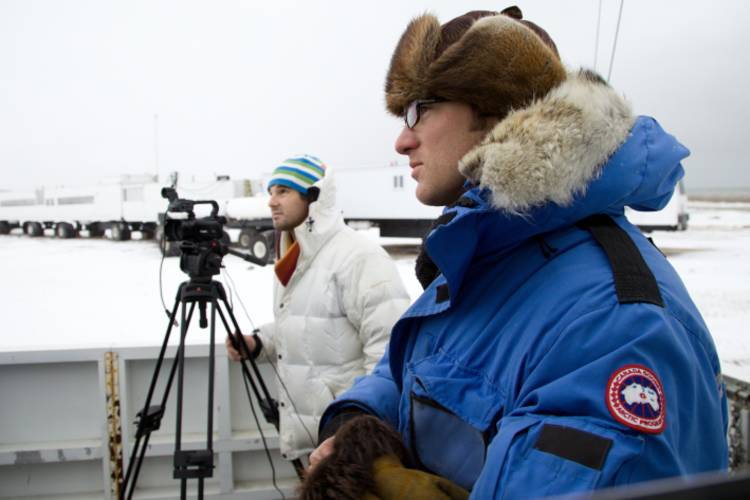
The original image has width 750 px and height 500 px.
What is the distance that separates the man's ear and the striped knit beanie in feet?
0.06

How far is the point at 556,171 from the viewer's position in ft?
3.14

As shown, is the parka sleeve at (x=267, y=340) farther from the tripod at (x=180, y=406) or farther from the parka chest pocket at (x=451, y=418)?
the parka chest pocket at (x=451, y=418)

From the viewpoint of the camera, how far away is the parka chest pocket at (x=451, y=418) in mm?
1022

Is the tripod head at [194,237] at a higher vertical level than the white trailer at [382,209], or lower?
higher

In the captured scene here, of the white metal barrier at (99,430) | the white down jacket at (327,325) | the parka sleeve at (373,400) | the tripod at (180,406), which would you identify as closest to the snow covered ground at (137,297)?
the white metal barrier at (99,430)

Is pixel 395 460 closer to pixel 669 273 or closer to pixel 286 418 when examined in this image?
pixel 669 273

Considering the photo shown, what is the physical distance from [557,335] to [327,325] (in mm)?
1741

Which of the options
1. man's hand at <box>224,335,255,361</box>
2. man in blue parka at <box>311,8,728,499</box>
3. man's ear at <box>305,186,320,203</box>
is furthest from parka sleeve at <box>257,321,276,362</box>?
man in blue parka at <box>311,8,728,499</box>

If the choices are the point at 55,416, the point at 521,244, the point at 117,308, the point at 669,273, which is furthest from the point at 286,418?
the point at 117,308

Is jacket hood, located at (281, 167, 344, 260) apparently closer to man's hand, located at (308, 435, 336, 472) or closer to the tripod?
the tripod

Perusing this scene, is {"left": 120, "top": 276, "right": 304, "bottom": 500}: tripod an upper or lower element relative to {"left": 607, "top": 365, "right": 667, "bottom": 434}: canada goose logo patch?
lower

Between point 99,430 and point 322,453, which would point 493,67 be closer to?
point 322,453

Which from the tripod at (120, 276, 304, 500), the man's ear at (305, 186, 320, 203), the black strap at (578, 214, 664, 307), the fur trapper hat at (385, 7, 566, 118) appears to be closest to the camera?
the black strap at (578, 214, 664, 307)

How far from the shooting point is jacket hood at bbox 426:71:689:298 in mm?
967
